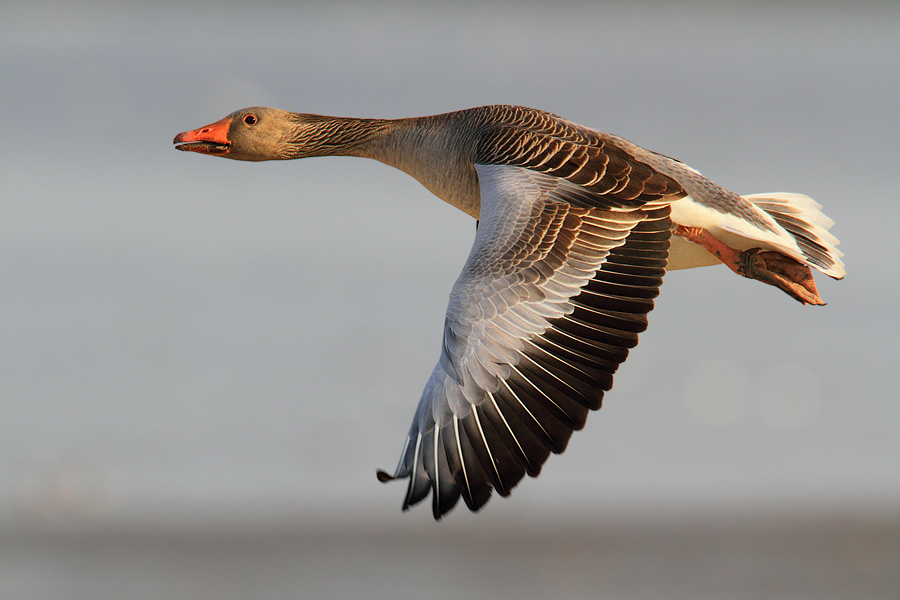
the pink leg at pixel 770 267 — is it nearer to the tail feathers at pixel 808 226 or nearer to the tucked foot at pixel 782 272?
the tucked foot at pixel 782 272

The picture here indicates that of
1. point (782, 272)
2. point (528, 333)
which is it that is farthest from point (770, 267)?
point (528, 333)

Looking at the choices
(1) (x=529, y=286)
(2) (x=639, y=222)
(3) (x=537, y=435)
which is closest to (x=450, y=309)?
(1) (x=529, y=286)

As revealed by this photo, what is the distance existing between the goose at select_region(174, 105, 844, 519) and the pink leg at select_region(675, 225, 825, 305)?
1 cm

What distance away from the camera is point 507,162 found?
19.0 feet

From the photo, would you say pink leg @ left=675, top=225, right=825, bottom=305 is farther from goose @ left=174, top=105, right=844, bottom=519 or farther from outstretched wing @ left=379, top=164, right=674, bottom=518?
outstretched wing @ left=379, top=164, right=674, bottom=518

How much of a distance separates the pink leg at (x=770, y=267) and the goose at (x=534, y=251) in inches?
0.4

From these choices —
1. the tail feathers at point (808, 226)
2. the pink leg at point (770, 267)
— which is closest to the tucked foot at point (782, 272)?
the pink leg at point (770, 267)

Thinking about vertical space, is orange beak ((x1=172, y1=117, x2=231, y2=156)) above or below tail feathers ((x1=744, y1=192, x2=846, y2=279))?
above

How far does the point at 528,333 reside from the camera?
448 centimetres

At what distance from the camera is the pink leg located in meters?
6.21

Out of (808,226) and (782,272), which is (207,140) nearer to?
(782,272)

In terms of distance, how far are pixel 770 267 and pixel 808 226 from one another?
2.90 feet

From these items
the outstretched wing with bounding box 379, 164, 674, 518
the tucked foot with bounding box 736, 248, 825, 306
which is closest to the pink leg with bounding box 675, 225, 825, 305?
the tucked foot with bounding box 736, 248, 825, 306

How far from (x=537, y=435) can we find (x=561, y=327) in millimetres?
732
